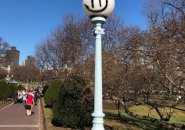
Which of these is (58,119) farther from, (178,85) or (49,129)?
(178,85)

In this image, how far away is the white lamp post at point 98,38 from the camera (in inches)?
198

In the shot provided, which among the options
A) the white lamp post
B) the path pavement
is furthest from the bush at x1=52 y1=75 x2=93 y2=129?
the white lamp post

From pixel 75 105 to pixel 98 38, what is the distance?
355 inches

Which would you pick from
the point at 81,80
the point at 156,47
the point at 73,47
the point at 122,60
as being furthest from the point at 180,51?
the point at 73,47

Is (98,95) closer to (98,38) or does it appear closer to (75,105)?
(98,38)

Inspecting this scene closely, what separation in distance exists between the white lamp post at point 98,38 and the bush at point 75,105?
859cm

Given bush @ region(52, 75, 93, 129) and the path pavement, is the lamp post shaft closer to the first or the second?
bush @ region(52, 75, 93, 129)

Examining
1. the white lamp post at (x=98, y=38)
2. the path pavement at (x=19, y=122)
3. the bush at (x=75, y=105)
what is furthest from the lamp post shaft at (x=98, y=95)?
the path pavement at (x=19, y=122)

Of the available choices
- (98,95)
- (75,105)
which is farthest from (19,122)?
(98,95)

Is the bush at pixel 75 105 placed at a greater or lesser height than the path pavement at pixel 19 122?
greater

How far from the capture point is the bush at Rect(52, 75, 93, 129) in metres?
13.9

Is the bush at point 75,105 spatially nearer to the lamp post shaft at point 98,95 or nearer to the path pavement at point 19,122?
the path pavement at point 19,122

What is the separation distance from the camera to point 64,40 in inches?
1741

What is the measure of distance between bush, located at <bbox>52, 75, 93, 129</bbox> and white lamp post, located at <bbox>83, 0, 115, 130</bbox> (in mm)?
8592
